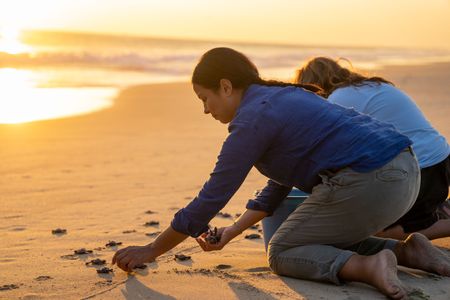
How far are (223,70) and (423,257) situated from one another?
1.39m

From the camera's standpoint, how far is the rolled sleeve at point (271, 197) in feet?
13.6

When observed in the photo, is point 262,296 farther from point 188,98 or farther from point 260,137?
point 188,98

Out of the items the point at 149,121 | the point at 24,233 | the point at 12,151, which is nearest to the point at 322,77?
the point at 24,233

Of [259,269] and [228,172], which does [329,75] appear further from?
[228,172]

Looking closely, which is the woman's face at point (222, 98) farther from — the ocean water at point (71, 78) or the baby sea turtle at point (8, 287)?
the ocean water at point (71, 78)

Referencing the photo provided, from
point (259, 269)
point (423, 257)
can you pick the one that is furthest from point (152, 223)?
point (423, 257)

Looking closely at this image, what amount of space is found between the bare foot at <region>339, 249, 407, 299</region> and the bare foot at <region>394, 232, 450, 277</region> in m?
0.43

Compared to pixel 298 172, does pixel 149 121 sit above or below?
below

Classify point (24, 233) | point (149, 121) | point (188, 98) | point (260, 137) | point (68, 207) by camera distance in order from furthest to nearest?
1. point (188, 98)
2. point (149, 121)
3. point (68, 207)
4. point (24, 233)
5. point (260, 137)

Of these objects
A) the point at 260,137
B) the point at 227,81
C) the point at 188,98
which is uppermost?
the point at 227,81

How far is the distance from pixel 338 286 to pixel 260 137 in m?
0.81

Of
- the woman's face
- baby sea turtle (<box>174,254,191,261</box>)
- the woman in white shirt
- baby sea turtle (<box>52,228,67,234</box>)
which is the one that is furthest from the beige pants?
baby sea turtle (<box>52,228,67,234</box>)

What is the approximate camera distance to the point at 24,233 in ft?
16.9

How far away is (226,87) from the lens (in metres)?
3.67
